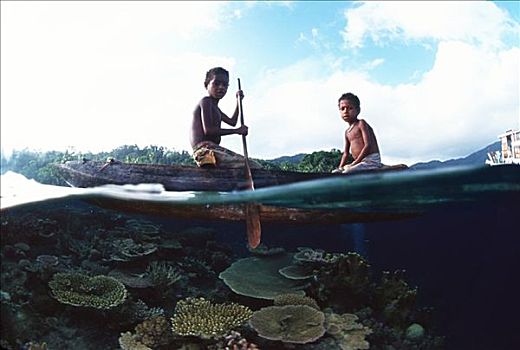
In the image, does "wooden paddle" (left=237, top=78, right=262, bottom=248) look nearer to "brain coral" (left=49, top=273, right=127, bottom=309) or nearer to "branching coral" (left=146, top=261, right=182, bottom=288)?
"branching coral" (left=146, top=261, right=182, bottom=288)

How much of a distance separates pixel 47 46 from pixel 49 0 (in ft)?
1.49

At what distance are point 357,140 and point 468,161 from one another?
35.4 inches

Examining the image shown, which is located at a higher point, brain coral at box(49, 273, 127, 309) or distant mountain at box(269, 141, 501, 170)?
distant mountain at box(269, 141, 501, 170)

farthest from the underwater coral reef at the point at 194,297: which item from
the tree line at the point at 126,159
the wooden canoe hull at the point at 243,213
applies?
the tree line at the point at 126,159

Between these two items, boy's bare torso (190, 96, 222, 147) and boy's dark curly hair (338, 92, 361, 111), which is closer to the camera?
boy's dark curly hair (338, 92, 361, 111)

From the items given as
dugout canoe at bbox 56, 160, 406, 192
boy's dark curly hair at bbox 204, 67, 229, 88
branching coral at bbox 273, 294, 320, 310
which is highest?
boy's dark curly hair at bbox 204, 67, 229, 88

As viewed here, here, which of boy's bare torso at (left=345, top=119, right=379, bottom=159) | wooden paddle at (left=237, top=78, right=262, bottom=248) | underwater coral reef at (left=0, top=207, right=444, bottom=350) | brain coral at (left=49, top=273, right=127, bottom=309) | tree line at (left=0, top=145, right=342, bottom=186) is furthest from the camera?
brain coral at (left=49, top=273, right=127, bottom=309)

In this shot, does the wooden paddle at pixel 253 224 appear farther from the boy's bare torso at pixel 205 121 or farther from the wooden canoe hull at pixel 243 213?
the boy's bare torso at pixel 205 121

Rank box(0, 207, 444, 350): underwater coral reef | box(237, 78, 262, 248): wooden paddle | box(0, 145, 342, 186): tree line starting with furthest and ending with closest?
box(237, 78, 262, 248): wooden paddle, box(0, 207, 444, 350): underwater coral reef, box(0, 145, 342, 186): tree line

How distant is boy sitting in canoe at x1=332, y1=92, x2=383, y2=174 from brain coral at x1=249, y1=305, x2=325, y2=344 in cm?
121

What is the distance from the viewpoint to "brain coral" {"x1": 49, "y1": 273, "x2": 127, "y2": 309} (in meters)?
4.51

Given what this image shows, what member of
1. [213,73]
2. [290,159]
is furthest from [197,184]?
[213,73]

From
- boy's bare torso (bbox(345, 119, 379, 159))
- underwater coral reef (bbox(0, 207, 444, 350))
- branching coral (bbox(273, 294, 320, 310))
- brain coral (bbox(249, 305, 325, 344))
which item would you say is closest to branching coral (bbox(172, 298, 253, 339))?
underwater coral reef (bbox(0, 207, 444, 350))

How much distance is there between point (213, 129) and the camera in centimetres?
412
